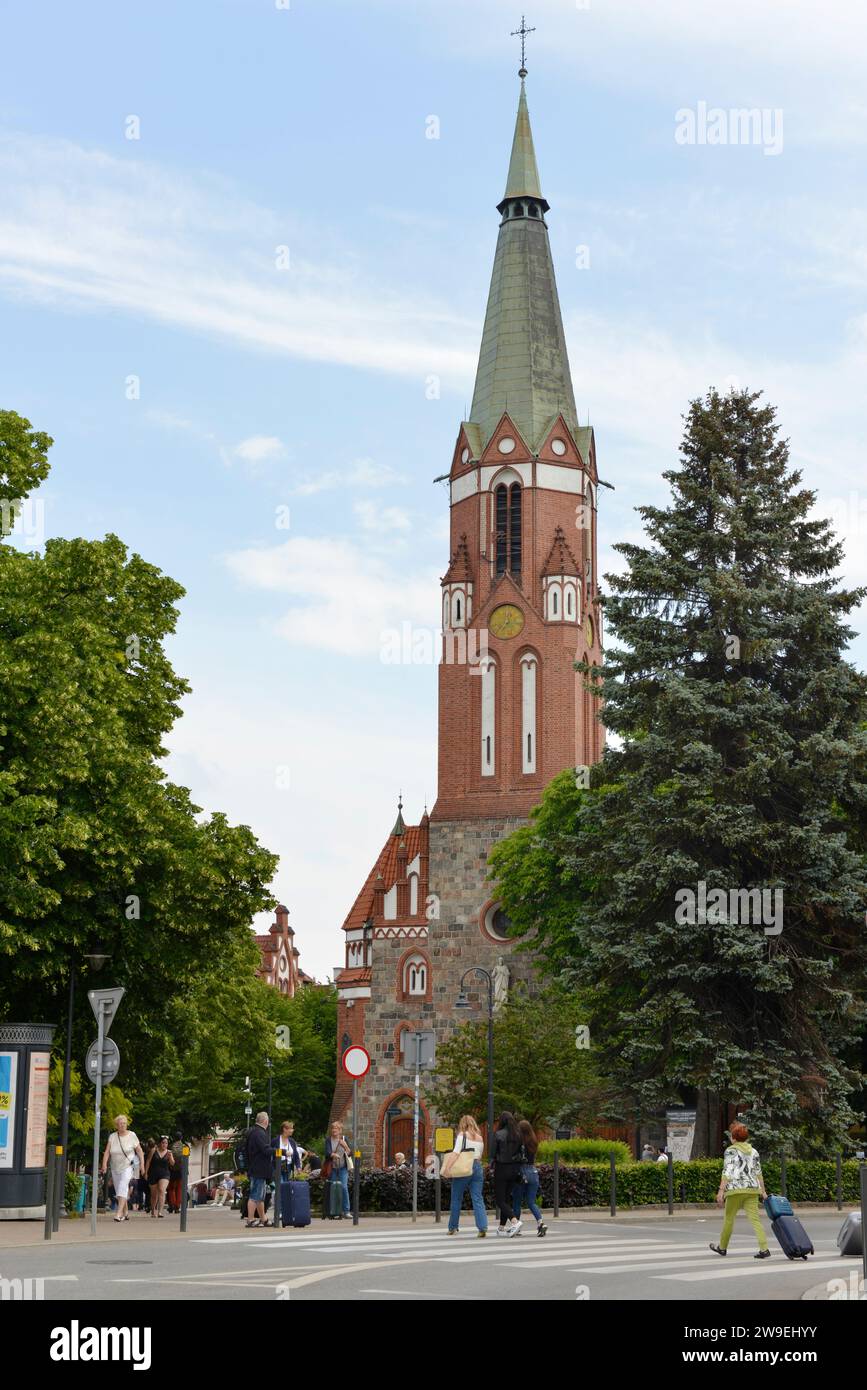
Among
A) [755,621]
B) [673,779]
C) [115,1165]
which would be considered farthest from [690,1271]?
[755,621]

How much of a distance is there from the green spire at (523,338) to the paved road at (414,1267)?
48506 mm

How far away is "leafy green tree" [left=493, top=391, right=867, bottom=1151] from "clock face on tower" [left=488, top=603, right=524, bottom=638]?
92.0 ft

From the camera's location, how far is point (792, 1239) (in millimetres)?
15922

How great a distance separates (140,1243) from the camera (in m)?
18.9

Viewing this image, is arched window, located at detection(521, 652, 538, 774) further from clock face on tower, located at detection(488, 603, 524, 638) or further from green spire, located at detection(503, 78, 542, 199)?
green spire, located at detection(503, 78, 542, 199)

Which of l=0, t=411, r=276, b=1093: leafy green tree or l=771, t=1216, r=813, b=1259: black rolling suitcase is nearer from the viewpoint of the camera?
l=771, t=1216, r=813, b=1259: black rolling suitcase

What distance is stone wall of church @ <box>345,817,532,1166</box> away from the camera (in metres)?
61.5

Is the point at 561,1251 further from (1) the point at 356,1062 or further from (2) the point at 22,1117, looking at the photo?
(2) the point at 22,1117

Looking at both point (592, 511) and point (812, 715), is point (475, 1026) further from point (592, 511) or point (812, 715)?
point (592, 511)

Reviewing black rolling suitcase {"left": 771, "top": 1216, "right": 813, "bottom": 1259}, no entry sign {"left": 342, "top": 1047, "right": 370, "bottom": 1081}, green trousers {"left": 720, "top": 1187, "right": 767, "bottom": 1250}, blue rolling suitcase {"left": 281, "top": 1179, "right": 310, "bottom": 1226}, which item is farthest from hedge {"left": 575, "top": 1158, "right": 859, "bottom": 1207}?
black rolling suitcase {"left": 771, "top": 1216, "right": 813, "bottom": 1259}

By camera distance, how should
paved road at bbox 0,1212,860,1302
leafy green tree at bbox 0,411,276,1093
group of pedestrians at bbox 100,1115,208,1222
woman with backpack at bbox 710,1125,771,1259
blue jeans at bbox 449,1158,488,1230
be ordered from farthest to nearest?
leafy green tree at bbox 0,411,276,1093
group of pedestrians at bbox 100,1115,208,1222
blue jeans at bbox 449,1158,488,1230
woman with backpack at bbox 710,1125,771,1259
paved road at bbox 0,1212,860,1302

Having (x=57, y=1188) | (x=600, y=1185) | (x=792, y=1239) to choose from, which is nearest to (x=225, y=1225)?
(x=57, y=1188)

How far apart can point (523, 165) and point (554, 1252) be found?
5906 centimetres
